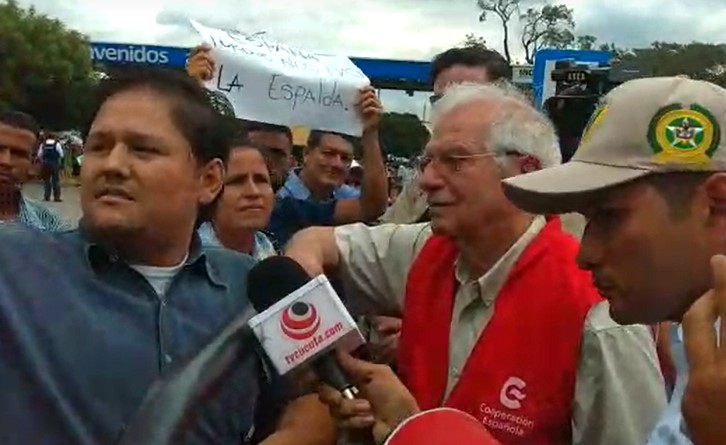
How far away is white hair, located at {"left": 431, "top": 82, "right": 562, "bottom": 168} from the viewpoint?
2793mm

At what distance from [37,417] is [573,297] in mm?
1208

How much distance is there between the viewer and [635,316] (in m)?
1.84


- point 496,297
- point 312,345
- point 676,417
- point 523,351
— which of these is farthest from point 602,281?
point 496,297

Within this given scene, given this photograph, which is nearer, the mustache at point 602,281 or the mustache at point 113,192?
the mustache at point 602,281

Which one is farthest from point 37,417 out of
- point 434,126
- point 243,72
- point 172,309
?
point 243,72

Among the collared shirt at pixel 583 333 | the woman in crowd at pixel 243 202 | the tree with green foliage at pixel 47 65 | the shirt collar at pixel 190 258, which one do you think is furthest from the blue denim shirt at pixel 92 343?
the tree with green foliage at pixel 47 65

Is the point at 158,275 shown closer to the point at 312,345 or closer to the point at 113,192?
the point at 113,192

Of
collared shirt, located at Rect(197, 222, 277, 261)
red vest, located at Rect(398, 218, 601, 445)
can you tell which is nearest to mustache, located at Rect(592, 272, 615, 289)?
red vest, located at Rect(398, 218, 601, 445)

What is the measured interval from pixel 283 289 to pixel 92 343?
374 mm

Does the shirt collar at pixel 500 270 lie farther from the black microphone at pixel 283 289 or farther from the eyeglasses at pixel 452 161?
the black microphone at pixel 283 289

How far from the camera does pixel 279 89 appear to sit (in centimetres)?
473

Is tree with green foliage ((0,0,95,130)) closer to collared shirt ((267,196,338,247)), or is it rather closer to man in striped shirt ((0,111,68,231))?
man in striped shirt ((0,111,68,231))

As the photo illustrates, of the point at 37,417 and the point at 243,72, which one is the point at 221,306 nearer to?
the point at 37,417

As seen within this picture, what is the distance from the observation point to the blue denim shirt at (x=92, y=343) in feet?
6.72
